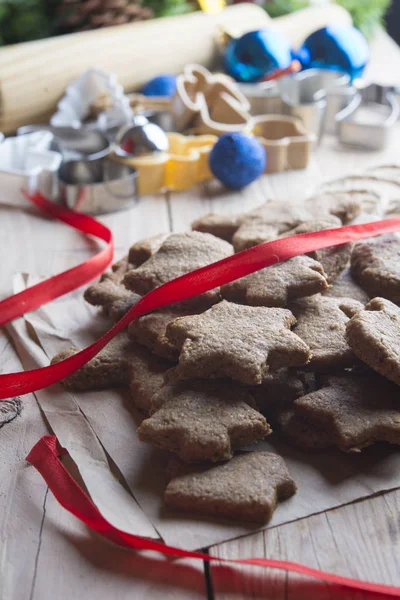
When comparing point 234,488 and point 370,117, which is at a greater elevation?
point 234,488

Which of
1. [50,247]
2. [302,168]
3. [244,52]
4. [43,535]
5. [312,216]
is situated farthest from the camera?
[244,52]

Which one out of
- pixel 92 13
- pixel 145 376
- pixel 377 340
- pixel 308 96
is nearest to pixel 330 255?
pixel 377 340

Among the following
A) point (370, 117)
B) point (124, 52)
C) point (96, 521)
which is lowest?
point (370, 117)

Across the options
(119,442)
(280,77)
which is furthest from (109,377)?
(280,77)

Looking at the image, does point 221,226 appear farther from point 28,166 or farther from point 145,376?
point 28,166

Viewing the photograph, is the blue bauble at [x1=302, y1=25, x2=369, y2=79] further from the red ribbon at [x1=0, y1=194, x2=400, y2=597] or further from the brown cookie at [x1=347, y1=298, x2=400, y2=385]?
the brown cookie at [x1=347, y1=298, x2=400, y2=385]

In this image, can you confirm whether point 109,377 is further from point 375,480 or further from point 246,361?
point 375,480

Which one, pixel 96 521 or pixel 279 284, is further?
pixel 279 284

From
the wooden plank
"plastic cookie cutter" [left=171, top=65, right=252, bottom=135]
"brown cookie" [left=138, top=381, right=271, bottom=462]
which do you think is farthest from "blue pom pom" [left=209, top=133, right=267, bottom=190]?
the wooden plank
